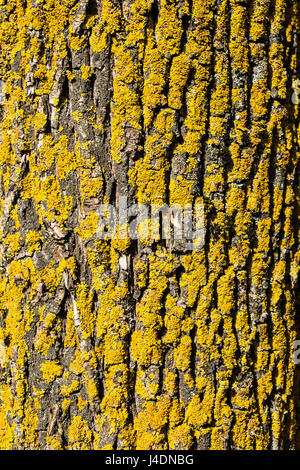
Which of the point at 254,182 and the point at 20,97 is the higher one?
the point at 20,97

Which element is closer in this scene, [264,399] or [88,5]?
[88,5]

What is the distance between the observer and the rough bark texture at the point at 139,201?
46.9 inches

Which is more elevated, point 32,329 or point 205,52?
point 205,52

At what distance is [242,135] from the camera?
1.24 m

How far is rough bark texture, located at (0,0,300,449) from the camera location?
1.19 meters

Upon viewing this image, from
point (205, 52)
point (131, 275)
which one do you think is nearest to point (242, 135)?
point (205, 52)

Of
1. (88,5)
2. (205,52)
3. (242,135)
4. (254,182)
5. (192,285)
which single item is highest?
(88,5)

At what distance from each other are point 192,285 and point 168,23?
0.73m

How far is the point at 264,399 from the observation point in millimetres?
1304

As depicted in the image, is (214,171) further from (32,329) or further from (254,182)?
(32,329)

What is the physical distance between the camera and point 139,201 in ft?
3.96

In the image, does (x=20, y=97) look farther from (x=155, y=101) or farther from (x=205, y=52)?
(x=205, y=52)

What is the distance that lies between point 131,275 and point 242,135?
1.69ft

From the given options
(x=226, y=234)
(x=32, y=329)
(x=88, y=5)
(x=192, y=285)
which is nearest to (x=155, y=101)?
(x=88, y=5)
